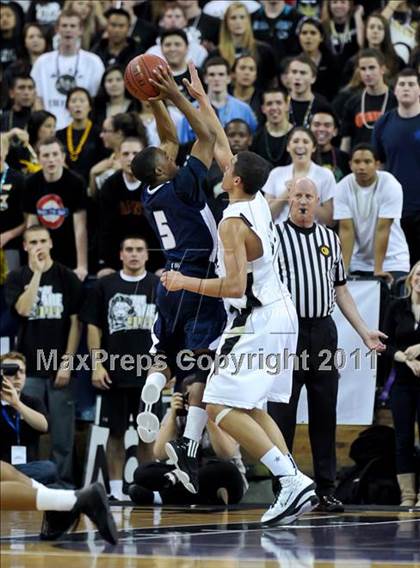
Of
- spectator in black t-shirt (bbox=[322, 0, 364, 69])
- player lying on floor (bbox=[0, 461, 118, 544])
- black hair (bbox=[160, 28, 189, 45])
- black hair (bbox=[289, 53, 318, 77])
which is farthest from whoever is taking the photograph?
spectator in black t-shirt (bbox=[322, 0, 364, 69])

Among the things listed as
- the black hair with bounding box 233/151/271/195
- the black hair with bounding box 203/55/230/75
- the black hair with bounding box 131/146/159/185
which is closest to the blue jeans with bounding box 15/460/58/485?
the black hair with bounding box 131/146/159/185

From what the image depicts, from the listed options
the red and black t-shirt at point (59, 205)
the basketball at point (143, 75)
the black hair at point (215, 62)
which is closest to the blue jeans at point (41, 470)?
the red and black t-shirt at point (59, 205)

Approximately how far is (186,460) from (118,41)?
783cm

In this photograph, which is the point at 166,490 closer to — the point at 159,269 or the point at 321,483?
the point at 321,483

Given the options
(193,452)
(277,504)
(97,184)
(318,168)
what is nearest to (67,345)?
(97,184)

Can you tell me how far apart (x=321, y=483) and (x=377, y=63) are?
16.2 feet

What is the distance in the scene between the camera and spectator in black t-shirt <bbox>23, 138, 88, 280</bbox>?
13625 mm

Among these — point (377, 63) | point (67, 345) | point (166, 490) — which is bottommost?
point (166, 490)

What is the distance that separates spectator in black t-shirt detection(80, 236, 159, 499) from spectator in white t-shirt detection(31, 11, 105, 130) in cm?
341

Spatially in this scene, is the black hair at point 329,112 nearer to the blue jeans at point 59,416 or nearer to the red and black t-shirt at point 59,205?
the red and black t-shirt at point 59,205

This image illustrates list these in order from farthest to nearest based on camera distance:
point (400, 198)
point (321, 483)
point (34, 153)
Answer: point (34, 153) < point (400, 198) < point (321, 483)

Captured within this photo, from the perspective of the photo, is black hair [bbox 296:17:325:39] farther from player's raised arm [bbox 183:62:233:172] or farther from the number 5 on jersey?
the number 5 on jersey

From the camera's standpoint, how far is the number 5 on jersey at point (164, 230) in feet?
32.2

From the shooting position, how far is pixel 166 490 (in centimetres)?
1150
